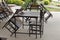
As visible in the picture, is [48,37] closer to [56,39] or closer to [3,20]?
[56,39]

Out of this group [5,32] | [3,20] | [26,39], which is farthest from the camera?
[3,20]

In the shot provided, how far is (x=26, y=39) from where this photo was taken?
6363 millimetres

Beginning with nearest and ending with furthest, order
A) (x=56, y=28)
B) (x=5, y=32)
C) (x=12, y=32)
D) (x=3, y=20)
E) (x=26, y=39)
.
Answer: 1. (x=26, y=39)
2. (x=12, y=32)
3. (x=5, y=32)
4. (x=56, y=28)
5. (x=3, y=20)

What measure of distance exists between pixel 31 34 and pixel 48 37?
0.61 metres

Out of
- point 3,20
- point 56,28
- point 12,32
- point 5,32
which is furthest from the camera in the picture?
point 3,20

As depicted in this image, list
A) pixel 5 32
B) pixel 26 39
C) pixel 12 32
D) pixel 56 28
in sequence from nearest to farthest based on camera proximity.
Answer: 1. pixel 26 39
2. pixel 12 32
3. pixel 5 32
4. pixel 56 28

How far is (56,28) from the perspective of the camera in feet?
26.9

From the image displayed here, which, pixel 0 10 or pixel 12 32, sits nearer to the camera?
pixel 12 32

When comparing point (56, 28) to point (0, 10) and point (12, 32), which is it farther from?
point (0, 10)

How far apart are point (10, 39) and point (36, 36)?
85 cm

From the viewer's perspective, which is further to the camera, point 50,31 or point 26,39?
point 50,31

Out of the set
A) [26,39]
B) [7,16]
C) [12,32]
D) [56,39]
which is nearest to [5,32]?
[12,32]

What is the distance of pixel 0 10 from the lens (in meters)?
9.81

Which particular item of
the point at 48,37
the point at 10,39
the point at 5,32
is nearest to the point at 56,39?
the point at 48,37
